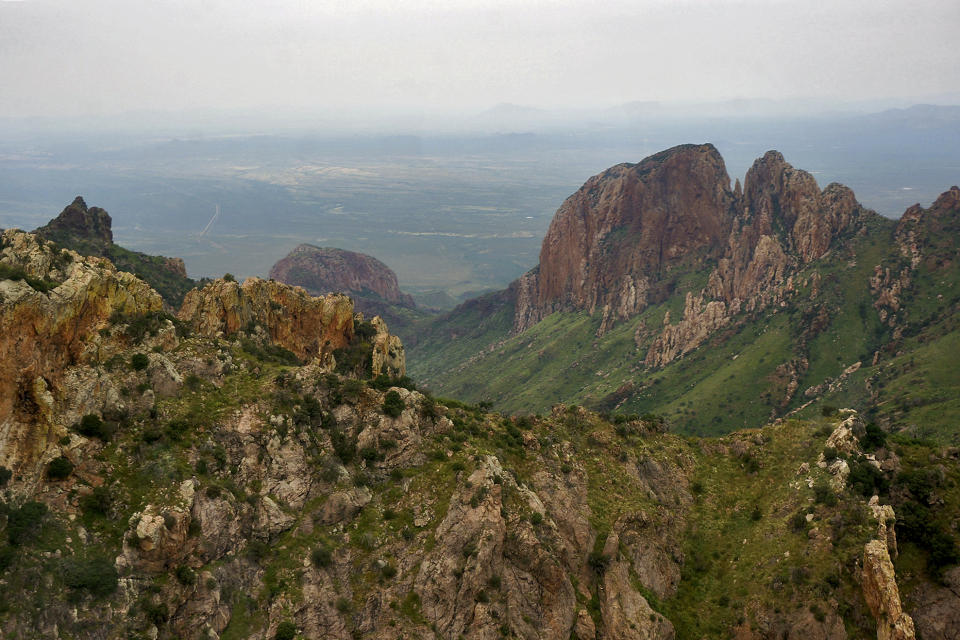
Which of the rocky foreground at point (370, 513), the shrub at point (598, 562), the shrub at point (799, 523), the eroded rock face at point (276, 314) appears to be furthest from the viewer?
the eroded rock face at point (276, 314)

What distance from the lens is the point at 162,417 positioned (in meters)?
40.2

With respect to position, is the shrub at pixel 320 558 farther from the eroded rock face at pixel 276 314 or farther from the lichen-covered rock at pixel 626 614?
the eroded rock face at pixel 276 314

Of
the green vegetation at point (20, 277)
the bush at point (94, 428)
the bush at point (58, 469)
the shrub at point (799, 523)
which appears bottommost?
the shrub at point (799, 523)

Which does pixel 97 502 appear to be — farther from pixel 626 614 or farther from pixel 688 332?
pixel 688 332

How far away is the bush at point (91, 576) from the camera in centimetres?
2953

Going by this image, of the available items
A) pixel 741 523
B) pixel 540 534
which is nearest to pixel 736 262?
pixel 741 523

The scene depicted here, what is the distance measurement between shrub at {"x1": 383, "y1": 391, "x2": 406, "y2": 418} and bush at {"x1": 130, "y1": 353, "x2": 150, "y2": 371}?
1938cm

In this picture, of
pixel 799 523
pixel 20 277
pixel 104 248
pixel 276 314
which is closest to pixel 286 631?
pixel 20 277

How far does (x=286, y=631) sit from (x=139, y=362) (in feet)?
74.7

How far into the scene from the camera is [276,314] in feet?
247

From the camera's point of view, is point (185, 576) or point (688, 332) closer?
point (185, 576)

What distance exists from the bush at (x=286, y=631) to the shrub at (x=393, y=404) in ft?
61.1

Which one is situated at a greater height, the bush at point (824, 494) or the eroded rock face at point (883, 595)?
the bush at point (824, 494)

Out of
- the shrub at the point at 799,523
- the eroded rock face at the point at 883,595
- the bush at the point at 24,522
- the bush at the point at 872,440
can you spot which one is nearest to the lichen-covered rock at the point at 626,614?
the shrub at the point at 799,523
